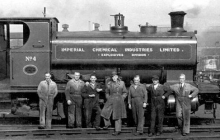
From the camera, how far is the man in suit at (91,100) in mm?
8164

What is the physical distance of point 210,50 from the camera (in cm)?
4628

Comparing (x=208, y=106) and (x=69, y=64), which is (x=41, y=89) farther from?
(x=208, y=106)

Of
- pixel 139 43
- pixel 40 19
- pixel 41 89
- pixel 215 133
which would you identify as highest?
pixel 40 19

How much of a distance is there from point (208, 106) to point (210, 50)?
39598mm

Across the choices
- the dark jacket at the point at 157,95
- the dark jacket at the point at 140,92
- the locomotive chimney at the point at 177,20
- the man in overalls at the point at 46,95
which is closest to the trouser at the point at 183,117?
the dark jacket at the point at 157,95

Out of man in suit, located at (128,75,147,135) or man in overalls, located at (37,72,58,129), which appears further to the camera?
man in overalls, located at (37,72,58,129)

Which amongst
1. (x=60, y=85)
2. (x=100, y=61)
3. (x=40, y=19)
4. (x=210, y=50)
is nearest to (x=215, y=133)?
(x=100, y=61)

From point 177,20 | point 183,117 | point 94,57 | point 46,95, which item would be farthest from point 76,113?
point 177,20

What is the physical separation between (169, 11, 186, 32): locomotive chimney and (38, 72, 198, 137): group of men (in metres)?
1.92

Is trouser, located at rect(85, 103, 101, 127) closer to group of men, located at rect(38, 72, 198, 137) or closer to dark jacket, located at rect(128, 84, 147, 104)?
group of men, located at rect(38, 72, 198, 137)

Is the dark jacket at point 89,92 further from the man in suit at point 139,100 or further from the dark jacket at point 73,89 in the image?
the man in suit at point 139,100

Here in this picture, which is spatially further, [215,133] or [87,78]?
[87,78]

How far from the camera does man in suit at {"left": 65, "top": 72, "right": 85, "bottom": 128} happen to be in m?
8.12

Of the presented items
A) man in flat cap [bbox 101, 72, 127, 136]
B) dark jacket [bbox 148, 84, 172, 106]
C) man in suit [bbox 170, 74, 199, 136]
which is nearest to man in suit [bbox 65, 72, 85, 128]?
man in flat cap [bbox 101, 72, 127, 136]
